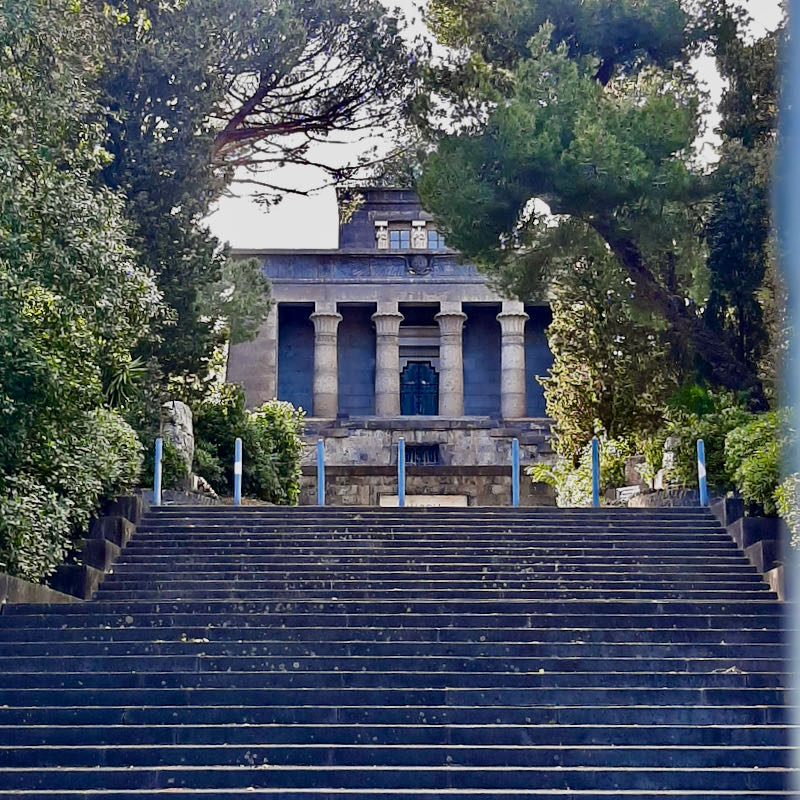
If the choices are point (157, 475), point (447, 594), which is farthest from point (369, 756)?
point (157, 475)

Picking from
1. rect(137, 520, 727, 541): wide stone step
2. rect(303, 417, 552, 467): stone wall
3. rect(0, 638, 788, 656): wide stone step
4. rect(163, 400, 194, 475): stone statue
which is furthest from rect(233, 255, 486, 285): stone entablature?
rect(0, 638, 788, 656): wide stone step

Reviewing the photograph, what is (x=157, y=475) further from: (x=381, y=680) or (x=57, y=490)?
(x=381, y=680)

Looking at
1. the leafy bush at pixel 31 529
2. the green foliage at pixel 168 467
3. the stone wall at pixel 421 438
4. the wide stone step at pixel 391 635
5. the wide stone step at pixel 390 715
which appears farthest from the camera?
the stone wall at pixel 421 438

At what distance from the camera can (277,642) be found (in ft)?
32.5

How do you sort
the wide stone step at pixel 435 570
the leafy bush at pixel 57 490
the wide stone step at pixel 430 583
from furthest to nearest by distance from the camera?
the wide stone step at pixel 435 570 < the wide stone step at pixel 430 583 < the leafy bush at pixel 57 490

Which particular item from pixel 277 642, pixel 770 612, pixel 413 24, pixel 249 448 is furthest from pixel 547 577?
pixel 413 24

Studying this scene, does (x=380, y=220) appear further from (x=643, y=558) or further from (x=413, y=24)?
(x=643, y=558)

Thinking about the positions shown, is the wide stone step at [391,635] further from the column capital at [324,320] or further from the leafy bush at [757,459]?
the column capital at [324,320]

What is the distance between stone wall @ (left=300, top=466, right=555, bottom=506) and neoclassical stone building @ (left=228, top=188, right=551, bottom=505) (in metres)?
0.04

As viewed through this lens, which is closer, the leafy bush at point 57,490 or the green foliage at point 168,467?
the leafy bush at point 57,490

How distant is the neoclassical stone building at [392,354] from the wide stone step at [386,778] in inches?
708

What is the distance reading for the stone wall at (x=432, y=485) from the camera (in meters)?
25.1

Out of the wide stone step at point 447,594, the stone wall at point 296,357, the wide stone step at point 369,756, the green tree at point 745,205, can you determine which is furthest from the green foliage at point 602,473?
the stone wall at point 296,357

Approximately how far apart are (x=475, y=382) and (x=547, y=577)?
24512 mm
